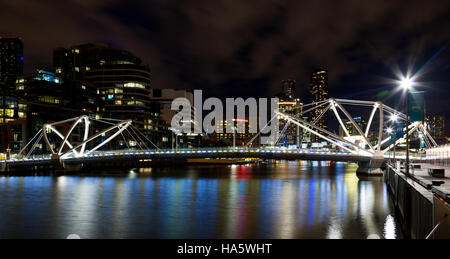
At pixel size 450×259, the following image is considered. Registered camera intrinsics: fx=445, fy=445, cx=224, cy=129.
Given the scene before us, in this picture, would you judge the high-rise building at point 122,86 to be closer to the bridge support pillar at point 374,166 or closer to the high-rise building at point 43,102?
the high-rise building at point 43,102

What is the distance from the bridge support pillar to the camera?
82312 millimetres

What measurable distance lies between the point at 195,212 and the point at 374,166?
5291 cm

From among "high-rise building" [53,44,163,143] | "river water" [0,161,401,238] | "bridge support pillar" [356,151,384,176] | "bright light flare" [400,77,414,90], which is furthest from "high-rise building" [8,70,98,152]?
"bright light flare" [400,77,414,90]

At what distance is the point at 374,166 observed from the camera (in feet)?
273

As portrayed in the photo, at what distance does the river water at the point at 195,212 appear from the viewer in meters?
30.8

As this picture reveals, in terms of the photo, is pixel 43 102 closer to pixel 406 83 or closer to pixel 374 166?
pixel 374 166

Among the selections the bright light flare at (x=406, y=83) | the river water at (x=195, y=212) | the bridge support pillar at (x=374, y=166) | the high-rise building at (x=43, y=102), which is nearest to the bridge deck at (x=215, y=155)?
the bridge support pillar at (x=374, y=166)

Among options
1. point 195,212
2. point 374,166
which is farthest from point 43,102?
point 195,212

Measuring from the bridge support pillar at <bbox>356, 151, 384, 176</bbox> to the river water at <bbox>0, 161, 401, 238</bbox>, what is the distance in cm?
2336

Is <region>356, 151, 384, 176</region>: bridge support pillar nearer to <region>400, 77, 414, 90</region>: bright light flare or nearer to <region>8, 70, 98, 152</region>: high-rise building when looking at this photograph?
<region>400, 77, 414, 90</region>: bright light flare

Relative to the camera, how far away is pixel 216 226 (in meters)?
33.3

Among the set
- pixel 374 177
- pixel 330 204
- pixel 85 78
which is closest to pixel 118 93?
pixel 85 78
